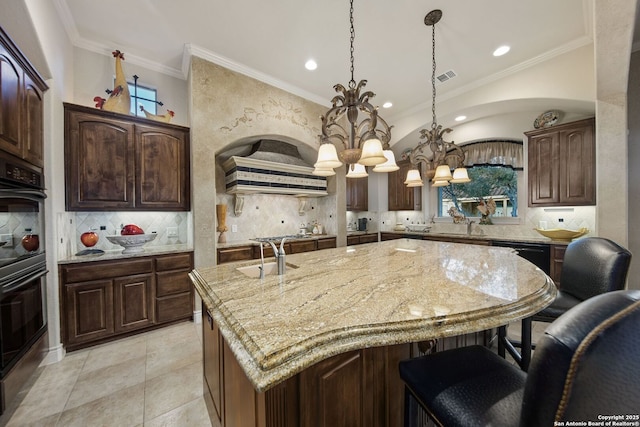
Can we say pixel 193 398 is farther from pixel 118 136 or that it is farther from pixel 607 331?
pixel 118 136

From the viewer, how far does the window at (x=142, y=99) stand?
3.18 meters

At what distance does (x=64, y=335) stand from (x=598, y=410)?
3676mm

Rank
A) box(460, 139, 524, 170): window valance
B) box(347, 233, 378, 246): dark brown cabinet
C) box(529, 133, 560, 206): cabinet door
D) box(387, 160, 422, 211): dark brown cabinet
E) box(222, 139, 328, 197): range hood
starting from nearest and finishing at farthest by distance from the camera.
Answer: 1. box(529, 133, 560, 206): cabinet door
2. box(222, 139, 328, 197): range hood
3. box(460, 139, 524, 170): window valance
4. box(347, 233, 378, 246): dark brown cabinet
5. box(387, 160, 422, 211): dark brown cabinet

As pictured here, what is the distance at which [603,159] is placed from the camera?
2643 millimetres

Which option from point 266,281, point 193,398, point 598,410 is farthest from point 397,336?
point 193,398

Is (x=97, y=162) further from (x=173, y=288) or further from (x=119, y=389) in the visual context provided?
(x=119, y=389)

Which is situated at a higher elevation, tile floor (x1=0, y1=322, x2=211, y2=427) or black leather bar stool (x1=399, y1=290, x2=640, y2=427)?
black leather bar stool (x1=399, y1=290, x2=640, y2=427)

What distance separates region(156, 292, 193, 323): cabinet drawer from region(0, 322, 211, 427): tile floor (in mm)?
315

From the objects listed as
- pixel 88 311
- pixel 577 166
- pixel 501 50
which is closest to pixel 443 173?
pixel 501 50

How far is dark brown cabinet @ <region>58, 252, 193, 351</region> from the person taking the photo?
2334 millimetres

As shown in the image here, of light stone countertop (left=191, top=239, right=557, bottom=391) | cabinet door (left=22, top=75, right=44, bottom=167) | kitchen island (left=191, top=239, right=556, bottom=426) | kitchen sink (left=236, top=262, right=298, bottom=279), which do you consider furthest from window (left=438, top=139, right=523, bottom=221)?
cabinet door (left=22, top=75, right=44, bottom=167)

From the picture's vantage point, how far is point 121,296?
256 centimetres

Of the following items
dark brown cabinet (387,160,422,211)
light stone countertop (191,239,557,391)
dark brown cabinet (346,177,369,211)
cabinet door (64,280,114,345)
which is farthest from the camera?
dark brown cabinet (346,177,369,211)

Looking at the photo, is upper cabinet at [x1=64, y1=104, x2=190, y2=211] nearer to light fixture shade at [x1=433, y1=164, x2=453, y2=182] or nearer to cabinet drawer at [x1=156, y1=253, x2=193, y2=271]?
cabinet drawer at [x1=156, y1=253, x2=193, y2=271]
